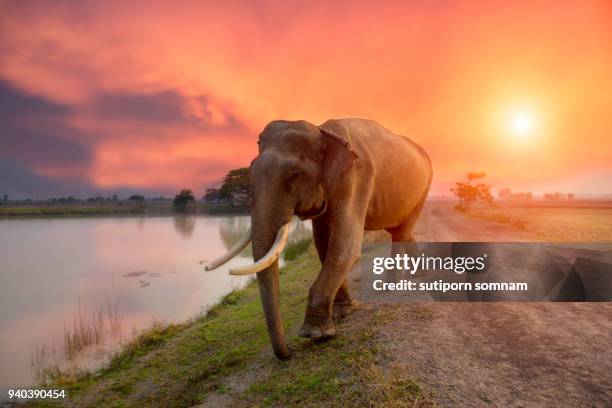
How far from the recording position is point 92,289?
22797 mm

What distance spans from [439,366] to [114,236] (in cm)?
5080

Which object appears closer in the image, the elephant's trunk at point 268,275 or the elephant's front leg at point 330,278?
the elephant's trunk at point 268,275

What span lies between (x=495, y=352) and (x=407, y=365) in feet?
4.26

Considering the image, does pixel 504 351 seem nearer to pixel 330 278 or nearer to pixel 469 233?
pixel 330 278

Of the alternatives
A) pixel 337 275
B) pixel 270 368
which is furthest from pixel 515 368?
pixel 270 368

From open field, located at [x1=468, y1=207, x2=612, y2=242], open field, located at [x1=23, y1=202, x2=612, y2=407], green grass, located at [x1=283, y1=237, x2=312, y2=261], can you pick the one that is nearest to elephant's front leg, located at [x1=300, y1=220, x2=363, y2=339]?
open field, located at [x1=23, y1=202, x2=612, y2=407]

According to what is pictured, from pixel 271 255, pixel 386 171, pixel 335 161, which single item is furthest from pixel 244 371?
pixel 386 171

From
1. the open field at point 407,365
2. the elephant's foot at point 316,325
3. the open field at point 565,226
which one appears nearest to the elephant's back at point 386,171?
the open field at point 407,365

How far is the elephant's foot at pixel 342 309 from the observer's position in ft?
22.9

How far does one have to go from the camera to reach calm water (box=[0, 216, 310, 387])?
43.6 feet

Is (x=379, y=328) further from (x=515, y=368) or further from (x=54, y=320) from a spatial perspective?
(x=54, y=320)

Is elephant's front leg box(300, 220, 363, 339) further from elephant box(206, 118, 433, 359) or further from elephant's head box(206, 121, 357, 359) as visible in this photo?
elephant's head box(206, 121, 357, 359)

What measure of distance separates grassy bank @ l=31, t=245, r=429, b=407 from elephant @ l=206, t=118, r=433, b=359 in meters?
0.50

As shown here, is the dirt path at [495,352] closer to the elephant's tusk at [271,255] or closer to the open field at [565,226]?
the elephant's tusk at [271,255]
